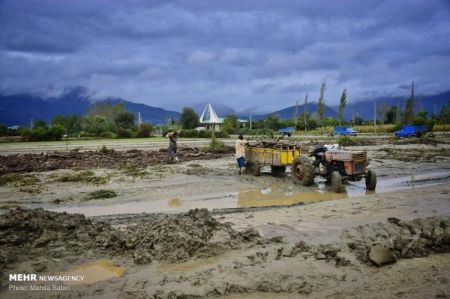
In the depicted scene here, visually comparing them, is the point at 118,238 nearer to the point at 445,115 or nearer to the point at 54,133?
the point at 54,133

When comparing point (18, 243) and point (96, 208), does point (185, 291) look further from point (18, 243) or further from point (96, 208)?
point (96, 208)

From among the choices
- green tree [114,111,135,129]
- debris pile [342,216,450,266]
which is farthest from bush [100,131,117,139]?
debris pile [342,216,450,266]

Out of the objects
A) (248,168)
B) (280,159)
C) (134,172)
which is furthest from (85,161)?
(280,159)

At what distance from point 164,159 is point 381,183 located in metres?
13.1

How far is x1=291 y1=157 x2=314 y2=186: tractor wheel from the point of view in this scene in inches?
564

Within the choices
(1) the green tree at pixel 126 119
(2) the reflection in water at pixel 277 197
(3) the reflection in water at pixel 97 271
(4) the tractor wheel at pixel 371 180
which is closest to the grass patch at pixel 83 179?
(2) the reflection in water at pixel 277 197

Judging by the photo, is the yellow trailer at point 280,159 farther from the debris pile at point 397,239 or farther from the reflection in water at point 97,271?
the reflection in water at point 97,271

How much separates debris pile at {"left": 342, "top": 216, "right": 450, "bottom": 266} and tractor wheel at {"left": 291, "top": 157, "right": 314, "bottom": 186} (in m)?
5.98

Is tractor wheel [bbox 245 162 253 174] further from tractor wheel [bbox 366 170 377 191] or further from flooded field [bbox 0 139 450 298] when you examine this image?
tractor wheel [bbox 366 170 377 191]

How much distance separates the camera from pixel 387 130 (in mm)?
61938

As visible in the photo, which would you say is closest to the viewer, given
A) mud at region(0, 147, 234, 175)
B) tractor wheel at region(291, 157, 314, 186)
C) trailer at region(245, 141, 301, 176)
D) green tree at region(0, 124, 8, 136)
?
tractor wheel at region(291, 157, 314, 186)

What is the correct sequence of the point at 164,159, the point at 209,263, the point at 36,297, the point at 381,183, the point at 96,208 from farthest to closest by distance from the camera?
the point at 164,159 → the point at 381,183 → the point at 96,208 → the point at 209,263 → the point at 36,297

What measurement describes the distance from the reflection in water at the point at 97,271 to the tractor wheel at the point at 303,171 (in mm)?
8924

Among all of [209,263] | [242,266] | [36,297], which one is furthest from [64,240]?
[242,266]
